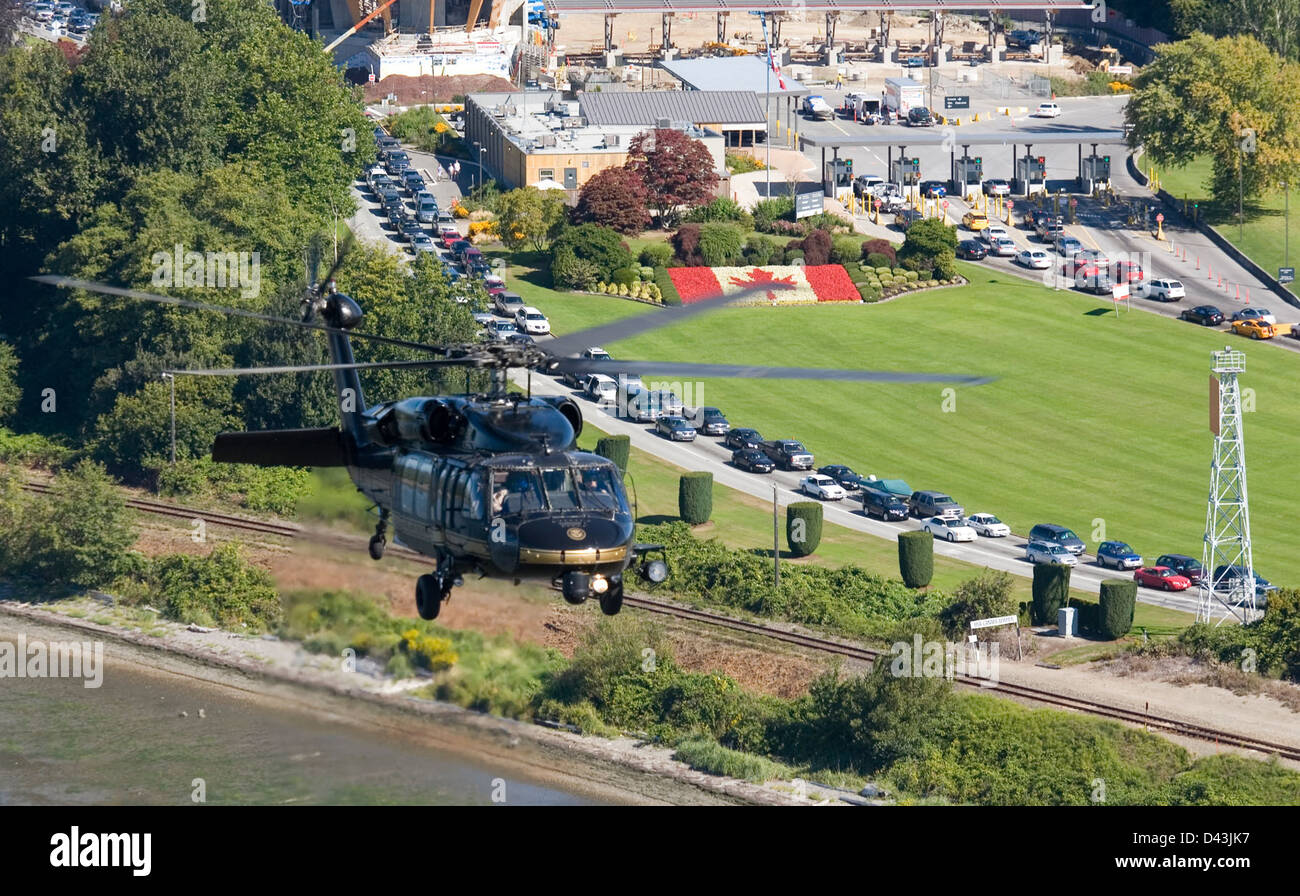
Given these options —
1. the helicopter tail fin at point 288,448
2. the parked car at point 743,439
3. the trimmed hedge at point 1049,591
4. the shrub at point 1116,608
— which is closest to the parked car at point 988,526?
the trimmed hedge at point 1049,591

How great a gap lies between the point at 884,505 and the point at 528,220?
45850 mm

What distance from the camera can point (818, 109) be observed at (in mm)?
188250

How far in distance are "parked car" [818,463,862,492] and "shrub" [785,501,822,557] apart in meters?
8.05

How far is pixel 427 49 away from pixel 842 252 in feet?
210

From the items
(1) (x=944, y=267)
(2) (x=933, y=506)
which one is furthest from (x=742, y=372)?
(1) (x=944, y=267)

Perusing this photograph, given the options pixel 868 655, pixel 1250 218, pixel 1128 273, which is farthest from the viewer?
pixel 1250 218

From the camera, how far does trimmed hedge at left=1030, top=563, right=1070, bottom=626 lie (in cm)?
9375

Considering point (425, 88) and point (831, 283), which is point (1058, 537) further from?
point (425, 88)

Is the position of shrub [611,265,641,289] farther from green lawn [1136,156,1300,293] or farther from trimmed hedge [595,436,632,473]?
green lawn [1136,156,1300,293]

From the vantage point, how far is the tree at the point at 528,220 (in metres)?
146

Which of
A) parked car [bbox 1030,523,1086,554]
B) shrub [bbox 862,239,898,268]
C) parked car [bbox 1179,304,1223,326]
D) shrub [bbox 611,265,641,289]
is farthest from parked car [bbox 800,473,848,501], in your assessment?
parked car [bbox 1179,304,1223,326]

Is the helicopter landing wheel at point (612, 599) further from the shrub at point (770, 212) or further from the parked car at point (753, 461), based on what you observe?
the shrub at point (770, 212)

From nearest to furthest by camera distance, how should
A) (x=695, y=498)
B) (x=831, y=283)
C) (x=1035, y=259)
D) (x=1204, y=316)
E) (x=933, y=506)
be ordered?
→ (x=695, y=498)
(x=933, y=506)
(x=1204, y=316)
(x=831, y=283)
(x=1035, y=259)
